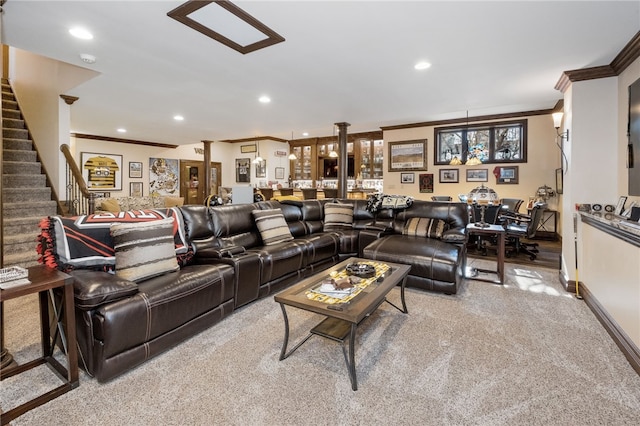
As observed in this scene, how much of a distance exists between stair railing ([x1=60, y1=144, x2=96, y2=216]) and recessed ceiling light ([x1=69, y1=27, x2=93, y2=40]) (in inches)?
88.2

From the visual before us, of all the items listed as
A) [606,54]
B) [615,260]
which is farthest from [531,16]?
[615,260]

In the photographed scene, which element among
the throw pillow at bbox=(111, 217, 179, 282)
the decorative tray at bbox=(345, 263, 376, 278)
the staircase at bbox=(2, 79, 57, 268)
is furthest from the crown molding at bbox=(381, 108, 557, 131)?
the staircase at bbox=(2, 79, 57, 268)

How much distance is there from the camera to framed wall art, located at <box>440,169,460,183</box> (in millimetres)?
7438

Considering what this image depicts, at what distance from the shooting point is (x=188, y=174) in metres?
10.5

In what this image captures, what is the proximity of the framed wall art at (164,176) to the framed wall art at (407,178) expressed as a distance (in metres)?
7.14

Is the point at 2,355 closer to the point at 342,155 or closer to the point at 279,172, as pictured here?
the point at 342,155

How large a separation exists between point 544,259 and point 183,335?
5.32m

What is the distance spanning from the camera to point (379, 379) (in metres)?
1.92

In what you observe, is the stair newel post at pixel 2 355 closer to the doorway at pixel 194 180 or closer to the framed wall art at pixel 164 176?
the framed wall art at pixel 164 176

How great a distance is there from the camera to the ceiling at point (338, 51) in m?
2.33

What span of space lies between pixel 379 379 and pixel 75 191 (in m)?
5.11

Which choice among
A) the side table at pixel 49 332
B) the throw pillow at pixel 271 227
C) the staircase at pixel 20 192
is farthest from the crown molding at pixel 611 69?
the staircase at pixel 20 192

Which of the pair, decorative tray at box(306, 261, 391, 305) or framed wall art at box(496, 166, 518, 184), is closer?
decorative tray at box(306, 261, 391, 305)

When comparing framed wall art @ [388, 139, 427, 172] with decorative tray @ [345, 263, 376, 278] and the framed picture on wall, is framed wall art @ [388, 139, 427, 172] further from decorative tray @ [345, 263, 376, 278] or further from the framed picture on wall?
decorative tray @ [345, 263, 376, 278]
